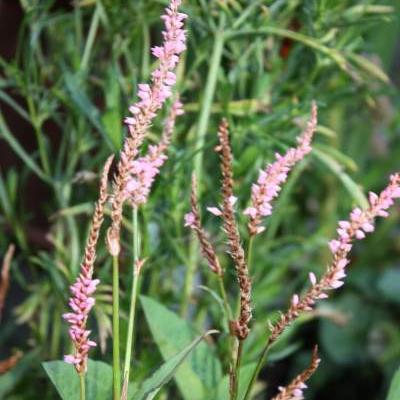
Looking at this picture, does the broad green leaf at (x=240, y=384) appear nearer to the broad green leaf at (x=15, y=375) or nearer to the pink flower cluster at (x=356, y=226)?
the pink flower cluster at (x=356, y=226)

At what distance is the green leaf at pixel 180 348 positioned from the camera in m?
0.83

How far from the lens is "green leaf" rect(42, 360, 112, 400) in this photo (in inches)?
27.1

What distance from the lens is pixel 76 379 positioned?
2.29 feet

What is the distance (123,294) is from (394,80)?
70.4 inches

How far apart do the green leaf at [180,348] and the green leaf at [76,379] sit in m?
0.11

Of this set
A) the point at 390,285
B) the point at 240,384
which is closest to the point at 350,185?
the point at 240,384

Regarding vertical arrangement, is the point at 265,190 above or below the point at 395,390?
above

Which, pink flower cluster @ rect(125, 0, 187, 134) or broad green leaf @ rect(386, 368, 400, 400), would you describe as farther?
broad green leaf @ rect(386, 368, 400, 400)

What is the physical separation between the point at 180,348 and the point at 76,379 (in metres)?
0.16

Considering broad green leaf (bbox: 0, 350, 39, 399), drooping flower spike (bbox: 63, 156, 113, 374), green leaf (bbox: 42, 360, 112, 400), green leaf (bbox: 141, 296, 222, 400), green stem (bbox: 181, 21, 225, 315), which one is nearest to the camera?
drooping flower spike (bbox: 63, 156, 113, 374)

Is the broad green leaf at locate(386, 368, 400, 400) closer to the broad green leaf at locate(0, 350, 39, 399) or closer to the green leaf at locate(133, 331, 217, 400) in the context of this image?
the green leaf at locate(133, 331, 217, 400)

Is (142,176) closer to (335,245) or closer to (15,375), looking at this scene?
(335,245)

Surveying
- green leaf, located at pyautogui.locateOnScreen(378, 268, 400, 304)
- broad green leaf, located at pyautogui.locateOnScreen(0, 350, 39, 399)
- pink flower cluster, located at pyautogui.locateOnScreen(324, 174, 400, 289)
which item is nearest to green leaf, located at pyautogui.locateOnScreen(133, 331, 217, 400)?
pink flower cluster, located at pyautogui.locateOnScreen(324, 174, 400, 289)

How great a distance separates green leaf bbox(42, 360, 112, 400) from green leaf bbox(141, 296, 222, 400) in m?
0.11
